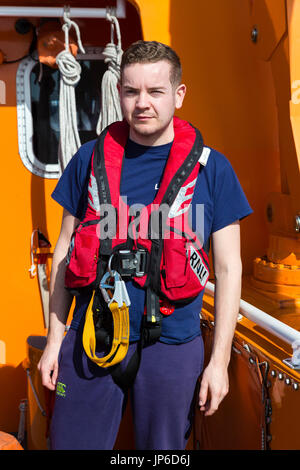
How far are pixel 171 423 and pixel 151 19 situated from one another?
1.90m

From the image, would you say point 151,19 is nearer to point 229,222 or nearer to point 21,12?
point 21,12

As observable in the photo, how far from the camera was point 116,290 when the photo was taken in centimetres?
146

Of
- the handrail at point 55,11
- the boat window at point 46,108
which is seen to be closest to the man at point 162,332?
the handrail at point 55,11

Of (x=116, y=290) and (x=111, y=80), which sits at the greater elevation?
(x=111, y=80)

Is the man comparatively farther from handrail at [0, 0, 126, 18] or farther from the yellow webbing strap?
handrail at [0, 0, 126, 18]

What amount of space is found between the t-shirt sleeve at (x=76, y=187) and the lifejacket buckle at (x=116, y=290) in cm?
28

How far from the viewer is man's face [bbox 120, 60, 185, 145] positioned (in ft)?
4.84

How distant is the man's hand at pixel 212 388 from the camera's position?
1.51 meters

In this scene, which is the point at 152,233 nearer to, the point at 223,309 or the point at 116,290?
the point at 116,290

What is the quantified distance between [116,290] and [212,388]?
Result: 427 mm

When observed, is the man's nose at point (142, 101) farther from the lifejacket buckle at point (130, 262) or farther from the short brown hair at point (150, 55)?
the lifejacket buckle at point (130, 262)

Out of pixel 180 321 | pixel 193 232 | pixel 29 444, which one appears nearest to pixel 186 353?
pixel 180 321

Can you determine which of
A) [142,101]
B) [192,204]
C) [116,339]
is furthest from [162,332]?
[142,101]

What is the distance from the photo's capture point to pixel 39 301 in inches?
122
